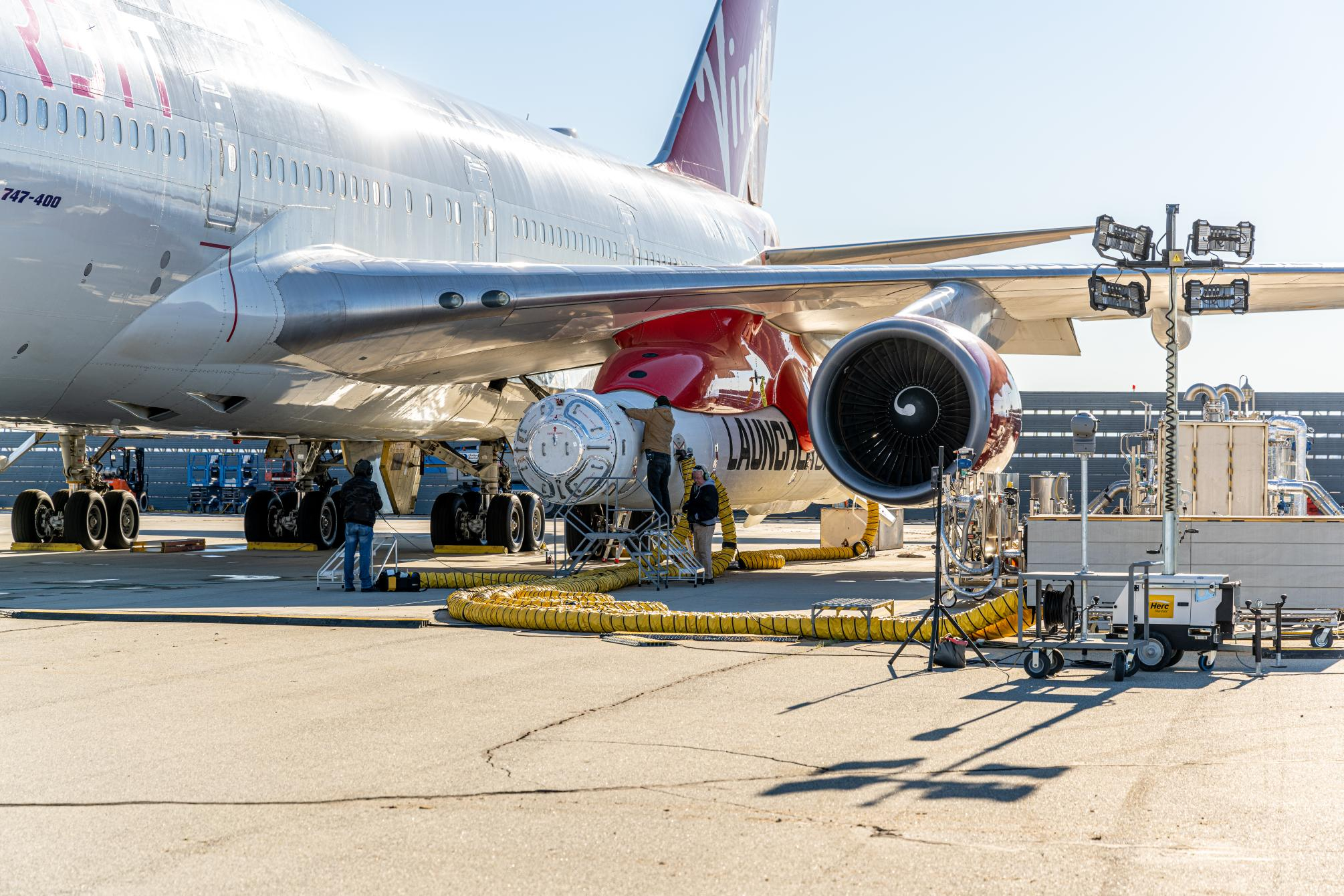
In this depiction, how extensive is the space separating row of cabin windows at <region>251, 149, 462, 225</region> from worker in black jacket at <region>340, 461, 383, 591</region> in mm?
2269

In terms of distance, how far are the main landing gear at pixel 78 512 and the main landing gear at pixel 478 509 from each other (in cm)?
348

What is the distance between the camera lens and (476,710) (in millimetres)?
5844

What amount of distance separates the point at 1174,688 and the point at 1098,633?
130cm

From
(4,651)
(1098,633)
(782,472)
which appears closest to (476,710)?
(4,651)

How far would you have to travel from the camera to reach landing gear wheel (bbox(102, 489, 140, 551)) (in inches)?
679

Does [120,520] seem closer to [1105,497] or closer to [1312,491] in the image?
[1105,497]

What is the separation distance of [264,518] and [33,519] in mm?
2502

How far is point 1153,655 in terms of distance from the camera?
23.6ft

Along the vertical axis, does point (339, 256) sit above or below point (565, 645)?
above

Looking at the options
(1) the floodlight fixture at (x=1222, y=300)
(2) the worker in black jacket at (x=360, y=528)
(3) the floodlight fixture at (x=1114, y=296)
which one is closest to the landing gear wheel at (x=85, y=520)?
(2) the worker in black jacket at (x=360, y=528)

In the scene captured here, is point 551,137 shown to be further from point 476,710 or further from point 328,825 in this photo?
point 328,825

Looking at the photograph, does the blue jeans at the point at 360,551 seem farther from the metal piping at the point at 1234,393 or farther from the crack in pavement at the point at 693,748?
the metal piping at the point at 1234,393

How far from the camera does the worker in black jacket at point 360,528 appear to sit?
11414mm

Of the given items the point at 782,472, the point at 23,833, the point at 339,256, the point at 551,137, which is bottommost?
the point at 23,833
